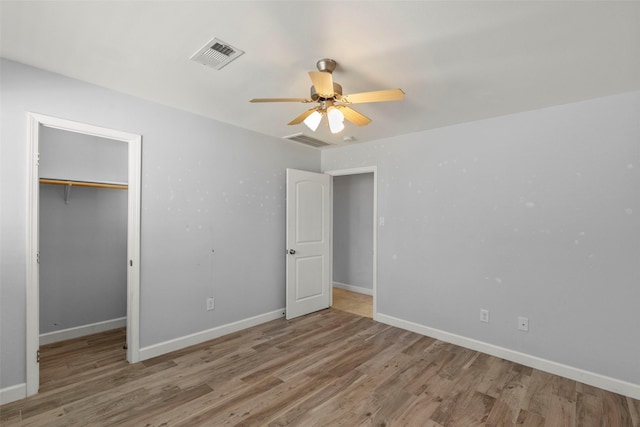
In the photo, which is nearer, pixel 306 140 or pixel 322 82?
pixel 322 82

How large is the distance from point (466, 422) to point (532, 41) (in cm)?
247

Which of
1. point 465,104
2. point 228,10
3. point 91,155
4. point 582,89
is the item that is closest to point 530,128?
point 582,89

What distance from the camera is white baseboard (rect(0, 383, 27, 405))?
2137 millimetres

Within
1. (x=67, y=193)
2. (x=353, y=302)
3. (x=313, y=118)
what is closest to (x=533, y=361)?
(x=353, y=302)

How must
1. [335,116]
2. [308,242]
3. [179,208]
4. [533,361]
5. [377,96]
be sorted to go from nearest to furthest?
[377,96] < [335,116] < [533,361] < [179,208] < [308,242]

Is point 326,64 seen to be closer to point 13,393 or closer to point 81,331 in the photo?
point 13,393

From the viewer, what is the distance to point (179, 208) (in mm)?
3082

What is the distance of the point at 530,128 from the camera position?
2.87 metres

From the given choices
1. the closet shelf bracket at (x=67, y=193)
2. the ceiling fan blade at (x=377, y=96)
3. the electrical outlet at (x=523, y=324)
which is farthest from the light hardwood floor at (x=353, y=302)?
the closet shelf bracket at (x=67, y=193)

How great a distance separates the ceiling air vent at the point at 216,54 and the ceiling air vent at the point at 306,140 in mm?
1775

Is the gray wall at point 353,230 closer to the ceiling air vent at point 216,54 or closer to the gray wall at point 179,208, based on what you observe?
the gray wall at point 179,208

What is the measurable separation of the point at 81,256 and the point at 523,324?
4.70 meters

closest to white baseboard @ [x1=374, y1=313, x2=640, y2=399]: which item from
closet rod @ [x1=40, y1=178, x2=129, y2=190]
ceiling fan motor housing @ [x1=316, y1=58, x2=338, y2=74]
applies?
ceiling fan motor housing @ [x1=316, y1=58, x2=338, y2=74]

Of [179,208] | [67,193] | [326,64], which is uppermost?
[326,64]
